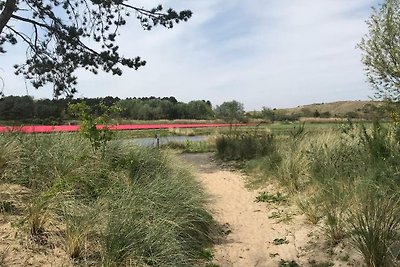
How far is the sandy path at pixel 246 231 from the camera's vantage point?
580 centimetres

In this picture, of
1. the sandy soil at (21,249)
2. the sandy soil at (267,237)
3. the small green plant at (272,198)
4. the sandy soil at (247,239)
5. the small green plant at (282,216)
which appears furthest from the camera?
the small green plant at (272,198)

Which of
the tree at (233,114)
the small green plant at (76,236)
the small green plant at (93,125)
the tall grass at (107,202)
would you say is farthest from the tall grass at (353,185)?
the tree at (233,114)

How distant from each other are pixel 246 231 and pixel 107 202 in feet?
9.87

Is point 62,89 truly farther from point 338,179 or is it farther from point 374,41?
point 374,41

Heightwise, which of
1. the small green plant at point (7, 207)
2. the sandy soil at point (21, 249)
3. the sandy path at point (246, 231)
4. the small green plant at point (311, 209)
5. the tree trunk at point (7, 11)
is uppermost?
the tree trunk at point (7, 11)

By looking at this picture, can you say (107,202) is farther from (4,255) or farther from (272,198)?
(272,198)

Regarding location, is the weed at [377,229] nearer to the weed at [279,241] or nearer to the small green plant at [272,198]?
the weed at [279,241]

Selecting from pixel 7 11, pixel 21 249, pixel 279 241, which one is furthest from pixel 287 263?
pixel 7 11

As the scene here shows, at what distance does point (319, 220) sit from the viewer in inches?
256

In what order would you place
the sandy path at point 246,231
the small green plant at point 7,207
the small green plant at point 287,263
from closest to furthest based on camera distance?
the small green plant at point 7,207, the small green plant at point 287,263, the sandy path at point 246,231

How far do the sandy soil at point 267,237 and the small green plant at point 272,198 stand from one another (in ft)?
0.53

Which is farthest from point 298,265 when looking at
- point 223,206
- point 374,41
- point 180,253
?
point 374,41

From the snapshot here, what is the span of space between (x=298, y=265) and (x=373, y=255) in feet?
3.55

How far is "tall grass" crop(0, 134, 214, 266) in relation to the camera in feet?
13.7
